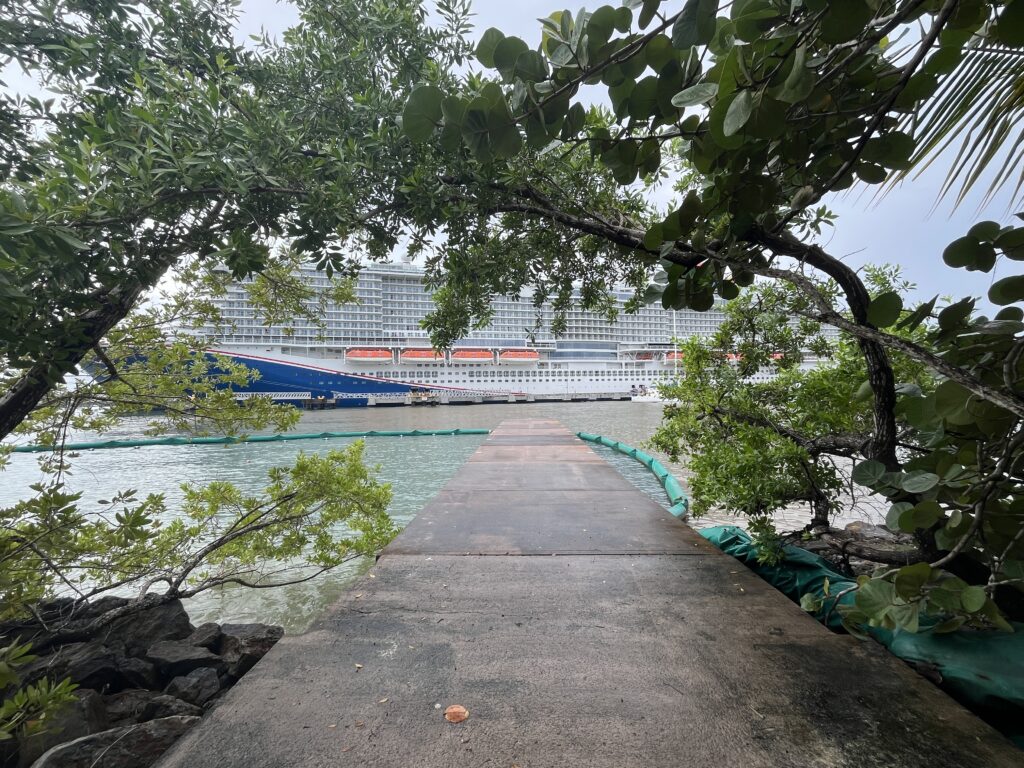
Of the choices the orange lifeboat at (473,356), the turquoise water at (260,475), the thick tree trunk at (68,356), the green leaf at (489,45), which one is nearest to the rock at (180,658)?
the turquoise water at (260,475)

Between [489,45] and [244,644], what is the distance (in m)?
3.01

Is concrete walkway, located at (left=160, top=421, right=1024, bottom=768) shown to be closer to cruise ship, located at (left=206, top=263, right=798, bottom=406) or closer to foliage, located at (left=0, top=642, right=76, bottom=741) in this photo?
foliage, located at (left=0, top=642, right=76, bottom=741)

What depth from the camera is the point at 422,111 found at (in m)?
0.74

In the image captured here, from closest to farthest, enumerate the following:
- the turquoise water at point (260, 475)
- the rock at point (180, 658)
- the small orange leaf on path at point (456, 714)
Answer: the small orange leaf on path at point (456, 714), the rock at point (180, 658), the turquoise water at point (260, 475)

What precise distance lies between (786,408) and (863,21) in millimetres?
2038

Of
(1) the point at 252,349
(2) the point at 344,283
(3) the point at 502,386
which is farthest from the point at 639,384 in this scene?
(2) the point at 344,283

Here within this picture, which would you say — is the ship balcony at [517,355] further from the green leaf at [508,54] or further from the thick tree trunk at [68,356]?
the green leaf at [508,54]

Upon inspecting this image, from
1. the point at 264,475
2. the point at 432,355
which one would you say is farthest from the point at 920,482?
the point at 432,355

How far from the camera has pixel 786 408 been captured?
7.34 feet

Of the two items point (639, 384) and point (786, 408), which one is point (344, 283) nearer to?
point (786, 408)

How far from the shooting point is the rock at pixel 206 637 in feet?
7.70

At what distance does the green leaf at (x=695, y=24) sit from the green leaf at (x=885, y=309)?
680mm

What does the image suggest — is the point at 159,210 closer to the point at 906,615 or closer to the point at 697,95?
the point at 697,95

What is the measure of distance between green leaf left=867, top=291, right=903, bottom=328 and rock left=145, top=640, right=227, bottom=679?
2.99m
